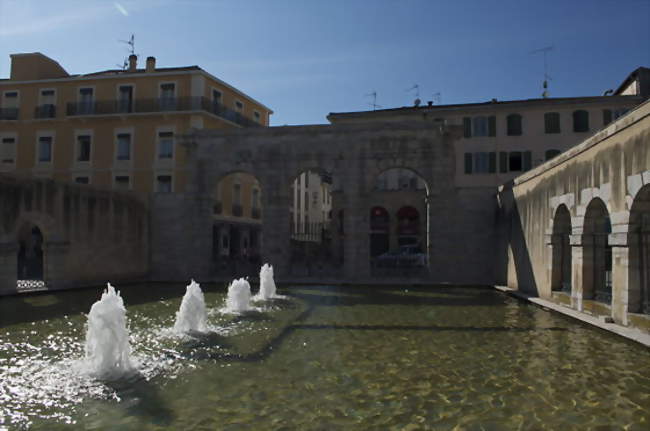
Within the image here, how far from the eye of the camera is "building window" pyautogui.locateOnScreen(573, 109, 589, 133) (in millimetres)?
33938

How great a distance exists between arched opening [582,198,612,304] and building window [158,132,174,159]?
91.4 ft

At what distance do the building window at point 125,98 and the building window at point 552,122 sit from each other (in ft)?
90.7

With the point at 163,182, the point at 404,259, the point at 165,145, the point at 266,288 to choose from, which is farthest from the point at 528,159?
the point at 163,182

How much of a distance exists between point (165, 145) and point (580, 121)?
2725cm

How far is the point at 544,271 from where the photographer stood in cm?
1625

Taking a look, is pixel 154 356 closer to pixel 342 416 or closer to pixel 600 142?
pixel 342 416

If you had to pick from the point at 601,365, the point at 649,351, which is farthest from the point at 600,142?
the point at 601,365

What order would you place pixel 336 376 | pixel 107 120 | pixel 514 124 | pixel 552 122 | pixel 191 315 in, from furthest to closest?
1. pixel 107 120
2. pixel 514 124
3. pixel 552 122
4. pixel 191 315
5. pixel 336 376

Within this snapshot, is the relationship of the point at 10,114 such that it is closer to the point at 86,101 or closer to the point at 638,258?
the point at 86,101

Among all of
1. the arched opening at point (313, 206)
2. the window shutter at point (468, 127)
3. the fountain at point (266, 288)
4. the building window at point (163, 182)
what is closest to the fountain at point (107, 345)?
the fountain at point (266, 288)

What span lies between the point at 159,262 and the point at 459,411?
2107 centimetres

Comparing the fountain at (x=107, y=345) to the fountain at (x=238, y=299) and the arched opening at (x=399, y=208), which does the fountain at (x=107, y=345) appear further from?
the arched opening at (x=399, y=208)

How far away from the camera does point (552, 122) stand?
34.5m

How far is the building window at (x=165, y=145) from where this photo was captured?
3500cm
